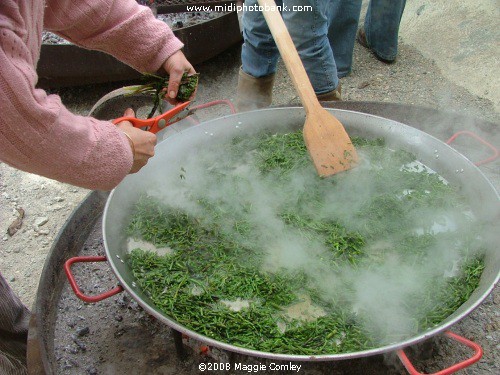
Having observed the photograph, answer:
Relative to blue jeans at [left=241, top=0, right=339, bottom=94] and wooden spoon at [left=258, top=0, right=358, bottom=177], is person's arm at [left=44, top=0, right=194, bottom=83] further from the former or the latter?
blue jeans at [left=241, top=0, right=339, bottom=94]

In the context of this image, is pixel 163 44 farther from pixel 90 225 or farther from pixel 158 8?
pixel 158 8

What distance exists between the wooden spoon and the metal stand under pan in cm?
108

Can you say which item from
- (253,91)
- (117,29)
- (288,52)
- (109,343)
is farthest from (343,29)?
(109,343)

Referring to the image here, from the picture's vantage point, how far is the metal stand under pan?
2.26 metres

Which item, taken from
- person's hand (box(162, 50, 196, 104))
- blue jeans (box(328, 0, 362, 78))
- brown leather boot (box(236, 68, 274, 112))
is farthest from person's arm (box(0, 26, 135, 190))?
blue jeans (box(328, 0, 362, 78))

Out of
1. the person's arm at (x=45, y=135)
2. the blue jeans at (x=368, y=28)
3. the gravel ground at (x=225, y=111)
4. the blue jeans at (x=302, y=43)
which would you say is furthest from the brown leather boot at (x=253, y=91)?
the person's arm at (x=45, y=135)

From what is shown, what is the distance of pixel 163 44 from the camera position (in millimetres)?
2574

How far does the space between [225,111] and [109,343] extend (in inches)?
116

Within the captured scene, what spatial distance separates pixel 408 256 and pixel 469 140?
1.45 meters

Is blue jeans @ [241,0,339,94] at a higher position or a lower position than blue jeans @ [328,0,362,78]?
higher

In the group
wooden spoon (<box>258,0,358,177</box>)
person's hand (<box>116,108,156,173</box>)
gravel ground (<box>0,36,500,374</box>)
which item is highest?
person's hand (<box>116,108,156,173</box>)

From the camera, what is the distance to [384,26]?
210 inches

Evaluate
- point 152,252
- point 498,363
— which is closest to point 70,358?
point 152,252

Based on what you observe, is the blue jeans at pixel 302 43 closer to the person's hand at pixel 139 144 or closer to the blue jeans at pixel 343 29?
the blue jeans at pixel 343 29
